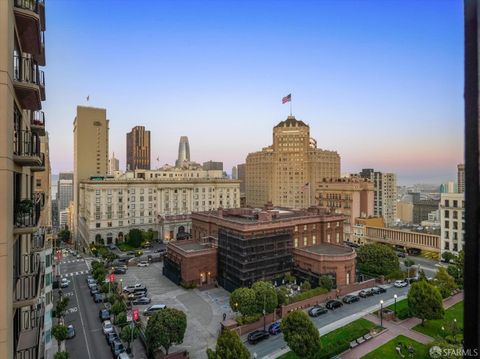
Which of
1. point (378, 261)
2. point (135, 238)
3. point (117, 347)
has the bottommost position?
point (117, 347)

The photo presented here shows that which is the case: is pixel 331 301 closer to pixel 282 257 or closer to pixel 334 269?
pixel 334 269

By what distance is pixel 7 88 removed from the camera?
6.20 metres

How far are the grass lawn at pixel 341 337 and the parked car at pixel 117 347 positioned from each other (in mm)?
14587

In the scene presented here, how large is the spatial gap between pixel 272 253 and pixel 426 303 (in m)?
20.4

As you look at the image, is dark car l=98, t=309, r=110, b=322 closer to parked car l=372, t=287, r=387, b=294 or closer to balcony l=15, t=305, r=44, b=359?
balcony l=15, t=305, r=44, b=359

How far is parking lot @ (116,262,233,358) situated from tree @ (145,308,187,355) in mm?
3070

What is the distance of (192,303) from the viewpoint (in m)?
40.2

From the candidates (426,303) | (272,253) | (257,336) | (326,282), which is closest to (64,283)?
Answer: (272,253)

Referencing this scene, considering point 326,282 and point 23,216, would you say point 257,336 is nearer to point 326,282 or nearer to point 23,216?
point 326,282

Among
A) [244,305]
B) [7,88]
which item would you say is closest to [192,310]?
[244,305]

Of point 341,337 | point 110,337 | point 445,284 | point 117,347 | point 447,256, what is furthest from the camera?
point 447,256

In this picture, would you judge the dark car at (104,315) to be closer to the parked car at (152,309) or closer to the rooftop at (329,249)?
the parked car at (152,309)

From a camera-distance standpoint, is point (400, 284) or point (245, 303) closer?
point (245, 303)

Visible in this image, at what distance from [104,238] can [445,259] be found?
73.9 metres
